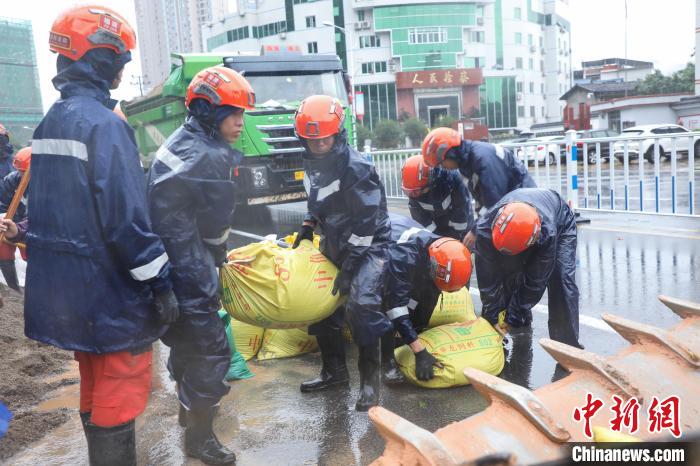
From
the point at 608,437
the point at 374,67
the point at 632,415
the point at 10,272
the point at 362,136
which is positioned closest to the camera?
the point at 608,437

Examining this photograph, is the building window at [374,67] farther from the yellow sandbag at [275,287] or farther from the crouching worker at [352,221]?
the yellow sandbag at [275,287]

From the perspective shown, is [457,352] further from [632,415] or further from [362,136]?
[362,136]

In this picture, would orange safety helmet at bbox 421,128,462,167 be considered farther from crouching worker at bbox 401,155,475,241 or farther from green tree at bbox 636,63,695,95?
green tree at bbox 636,63,695,95

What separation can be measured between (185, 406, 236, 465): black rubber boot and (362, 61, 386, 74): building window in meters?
57.9

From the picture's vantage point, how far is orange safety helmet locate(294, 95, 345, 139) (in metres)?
3.51

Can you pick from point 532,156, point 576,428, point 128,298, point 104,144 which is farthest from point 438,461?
point 532,156

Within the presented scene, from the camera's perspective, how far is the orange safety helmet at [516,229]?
3.69m

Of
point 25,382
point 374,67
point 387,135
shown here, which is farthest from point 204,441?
point 374,67

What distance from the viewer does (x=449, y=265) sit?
377cm

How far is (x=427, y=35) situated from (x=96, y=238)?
60.1 metres

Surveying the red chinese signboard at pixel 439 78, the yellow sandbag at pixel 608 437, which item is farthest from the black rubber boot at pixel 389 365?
the red chinese signboard at pixel 439 78

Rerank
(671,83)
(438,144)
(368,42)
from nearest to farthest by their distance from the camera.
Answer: (438,144)
(671,83)
(368,42)

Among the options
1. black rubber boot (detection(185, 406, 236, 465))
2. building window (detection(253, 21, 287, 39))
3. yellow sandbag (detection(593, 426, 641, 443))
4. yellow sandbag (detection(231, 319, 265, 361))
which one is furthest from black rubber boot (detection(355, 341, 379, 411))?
building window (detection(253, 21, 287, 39))

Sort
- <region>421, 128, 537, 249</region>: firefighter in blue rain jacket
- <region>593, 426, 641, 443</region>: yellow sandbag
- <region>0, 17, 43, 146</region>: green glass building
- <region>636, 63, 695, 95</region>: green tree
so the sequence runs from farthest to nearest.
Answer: <region>636, 63, 695, 95</region>: green tree < <region>0, 17, 43, 146</region>: green glass building < <region>421, 128, 537, 249</region>: firefighter in blue rain jacket < <region>593, 426, 641, 443</region>: yellow sandbag
